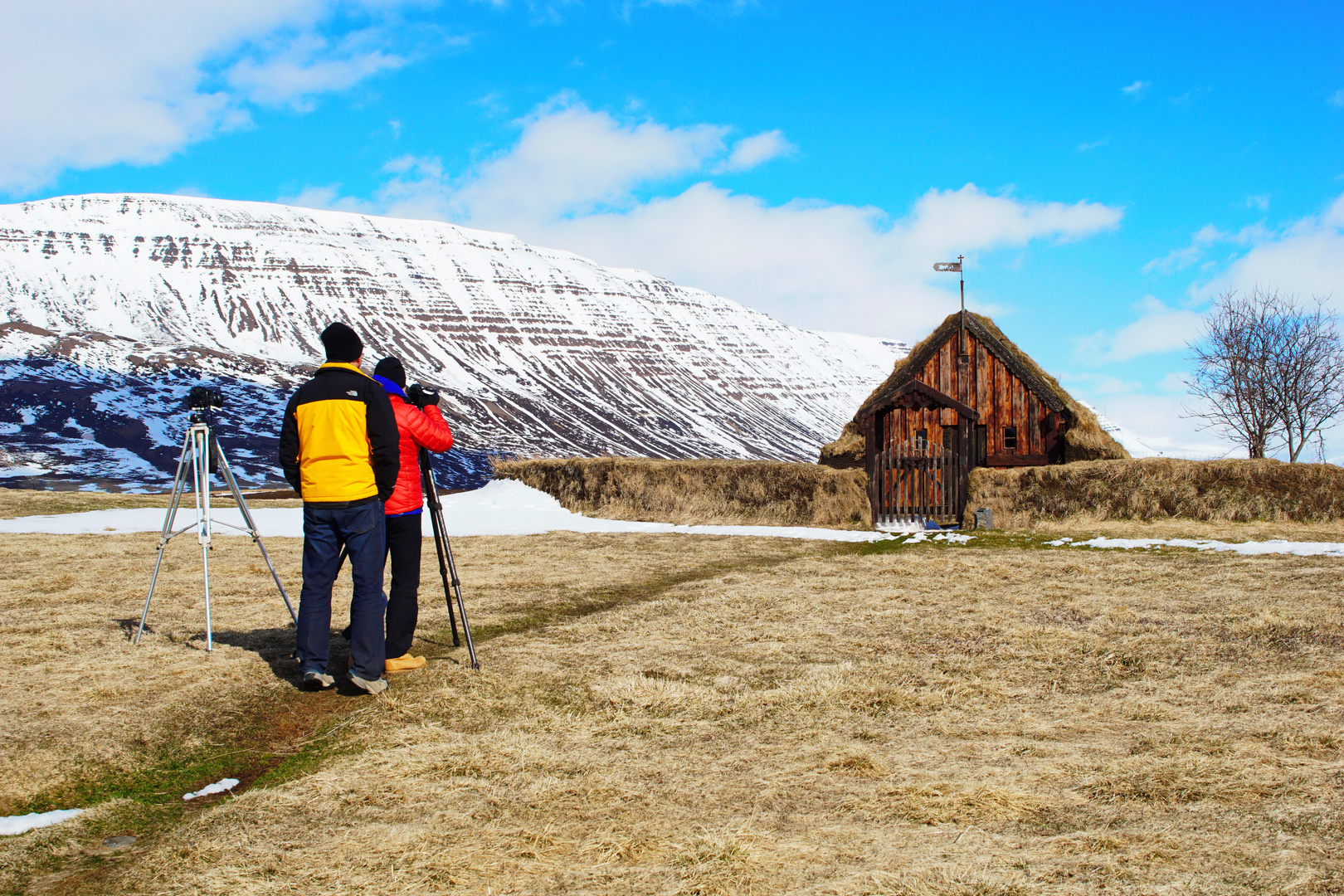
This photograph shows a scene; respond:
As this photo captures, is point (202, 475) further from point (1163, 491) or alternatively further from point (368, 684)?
point (1163, 491)

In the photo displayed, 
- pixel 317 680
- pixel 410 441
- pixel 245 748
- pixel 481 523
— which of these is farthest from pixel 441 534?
pixel 481 523

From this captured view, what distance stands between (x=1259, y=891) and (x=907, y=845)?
1.21m

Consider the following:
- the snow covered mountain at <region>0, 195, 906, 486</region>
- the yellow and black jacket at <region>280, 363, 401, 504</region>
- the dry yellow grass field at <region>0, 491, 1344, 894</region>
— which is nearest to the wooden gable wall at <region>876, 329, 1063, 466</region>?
the dry yellow grass field at <region>0, 491, 1344, 894</region>

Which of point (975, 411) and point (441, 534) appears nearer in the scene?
point (441, 534)

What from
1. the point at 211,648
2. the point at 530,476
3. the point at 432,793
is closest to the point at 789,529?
the point at 530,476

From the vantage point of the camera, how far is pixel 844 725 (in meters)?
5.36

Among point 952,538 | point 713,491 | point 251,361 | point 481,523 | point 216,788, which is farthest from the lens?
point 251,361

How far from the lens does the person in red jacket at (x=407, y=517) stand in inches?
270

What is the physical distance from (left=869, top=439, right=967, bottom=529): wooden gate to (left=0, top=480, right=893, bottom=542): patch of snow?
1397mm

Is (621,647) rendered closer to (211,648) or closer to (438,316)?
(211,648)

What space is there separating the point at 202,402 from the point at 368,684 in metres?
3.13

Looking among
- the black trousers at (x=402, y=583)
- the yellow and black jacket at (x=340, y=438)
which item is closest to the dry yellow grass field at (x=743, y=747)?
the black trousers at (x=402, y=583)

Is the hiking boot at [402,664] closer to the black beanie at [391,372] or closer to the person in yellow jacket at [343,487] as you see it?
the person in yellow jacket at [343,487]

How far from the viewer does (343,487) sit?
622cm
